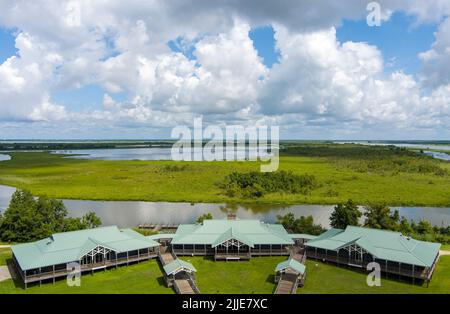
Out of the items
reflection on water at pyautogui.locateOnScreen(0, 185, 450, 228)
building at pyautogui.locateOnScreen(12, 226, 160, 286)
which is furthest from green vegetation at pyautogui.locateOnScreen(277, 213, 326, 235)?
building at pyautogui.locateOnScreen(12, 226, 160, 286)

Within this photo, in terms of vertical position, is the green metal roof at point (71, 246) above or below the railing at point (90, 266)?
above

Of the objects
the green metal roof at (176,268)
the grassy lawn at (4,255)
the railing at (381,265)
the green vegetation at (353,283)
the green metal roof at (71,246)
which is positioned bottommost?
the grassy lawn at (4,255)

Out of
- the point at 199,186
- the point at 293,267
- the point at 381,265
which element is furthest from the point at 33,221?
the point at 199,186

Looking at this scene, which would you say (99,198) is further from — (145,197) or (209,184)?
(209,184)

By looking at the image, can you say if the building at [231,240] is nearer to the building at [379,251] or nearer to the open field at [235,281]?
the open field at [235,281]

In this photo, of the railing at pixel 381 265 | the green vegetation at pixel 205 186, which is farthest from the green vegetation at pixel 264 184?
the railing at pixel 381 265

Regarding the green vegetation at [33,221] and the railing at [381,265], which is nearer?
the railing at [381,265]
